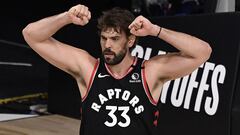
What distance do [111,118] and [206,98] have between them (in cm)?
180

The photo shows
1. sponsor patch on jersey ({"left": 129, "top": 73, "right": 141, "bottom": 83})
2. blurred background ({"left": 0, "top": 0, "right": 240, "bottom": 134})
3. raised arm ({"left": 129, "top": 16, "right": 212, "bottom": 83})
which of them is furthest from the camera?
blurred background ({"left": 0, "top": 0, "right": 240, "bottom": 134})

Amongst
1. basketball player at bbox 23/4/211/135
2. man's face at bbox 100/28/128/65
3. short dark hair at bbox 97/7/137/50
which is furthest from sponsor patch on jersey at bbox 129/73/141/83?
short dark hair at bbox 97/7/137/50

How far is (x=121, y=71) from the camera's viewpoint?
90.1 inches

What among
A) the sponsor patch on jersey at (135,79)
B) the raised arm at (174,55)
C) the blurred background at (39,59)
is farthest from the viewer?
the blurred background at (39,59)

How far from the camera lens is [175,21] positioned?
4039 millimetres

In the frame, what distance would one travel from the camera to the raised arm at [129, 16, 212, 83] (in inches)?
83.9

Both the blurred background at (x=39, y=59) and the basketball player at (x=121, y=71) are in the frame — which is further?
the blurred background at (x=39, y=59)

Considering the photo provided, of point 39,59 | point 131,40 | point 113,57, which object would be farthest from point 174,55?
point 39,59

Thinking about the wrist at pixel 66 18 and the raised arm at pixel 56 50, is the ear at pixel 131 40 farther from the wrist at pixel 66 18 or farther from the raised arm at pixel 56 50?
the wrist at pixel 66 18

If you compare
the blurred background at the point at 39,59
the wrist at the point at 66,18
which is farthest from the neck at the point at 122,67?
the blurred background at the point at 39,59

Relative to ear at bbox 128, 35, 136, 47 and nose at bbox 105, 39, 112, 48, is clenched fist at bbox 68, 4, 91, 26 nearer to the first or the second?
nose at bbox 105, 39, 112, 48

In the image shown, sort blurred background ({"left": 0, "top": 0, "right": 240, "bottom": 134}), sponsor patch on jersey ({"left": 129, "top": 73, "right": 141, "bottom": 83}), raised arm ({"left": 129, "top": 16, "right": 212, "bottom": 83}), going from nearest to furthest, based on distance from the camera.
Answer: raised arm ({"left": 129, "top": 16, "right": 212, "bottom": 83}) < sponsor patch on jersey ({"left": 129, "top": 73, "right": 141, "bottom": 83}) < blurred background ({"left": 0, "top": 0, "right": 240, "bottom": 134})

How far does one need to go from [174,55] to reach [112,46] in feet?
1.20

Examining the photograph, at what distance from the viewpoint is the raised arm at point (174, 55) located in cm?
213
